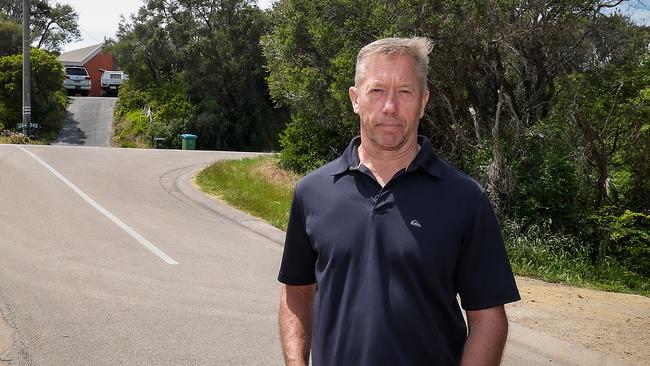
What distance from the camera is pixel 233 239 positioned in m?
10.8

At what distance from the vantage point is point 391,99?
255 cm

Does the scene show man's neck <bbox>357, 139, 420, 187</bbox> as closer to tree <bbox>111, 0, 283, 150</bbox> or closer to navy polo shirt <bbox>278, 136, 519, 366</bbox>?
navy polo shirt <bbox>278, 136, 519, 366</bbox>

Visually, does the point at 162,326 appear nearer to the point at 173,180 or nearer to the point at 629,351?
the point at 629,351

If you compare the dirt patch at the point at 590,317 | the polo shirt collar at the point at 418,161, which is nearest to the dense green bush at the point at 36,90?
the dirt patch at the point at 590,317

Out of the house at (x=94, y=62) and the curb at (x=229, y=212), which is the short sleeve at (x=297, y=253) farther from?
the house at (x=94, y=62)

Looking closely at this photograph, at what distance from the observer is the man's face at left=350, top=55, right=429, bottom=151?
2547 millimetres

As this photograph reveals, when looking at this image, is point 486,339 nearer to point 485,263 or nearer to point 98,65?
point 485,263

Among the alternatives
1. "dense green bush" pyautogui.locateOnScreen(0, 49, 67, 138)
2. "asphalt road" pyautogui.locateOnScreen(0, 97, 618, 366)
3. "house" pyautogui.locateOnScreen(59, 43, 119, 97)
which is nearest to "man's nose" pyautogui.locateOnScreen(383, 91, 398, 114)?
"asphalt road" pyautogui.locateOnScreen(0, 97, 618, 366)

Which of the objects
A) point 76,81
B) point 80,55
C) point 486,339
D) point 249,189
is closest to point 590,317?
point 486,339

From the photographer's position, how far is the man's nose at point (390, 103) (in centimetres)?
254

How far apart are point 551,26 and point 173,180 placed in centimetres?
934

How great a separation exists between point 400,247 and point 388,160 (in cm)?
37

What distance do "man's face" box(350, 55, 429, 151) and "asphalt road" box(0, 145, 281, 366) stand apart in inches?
149

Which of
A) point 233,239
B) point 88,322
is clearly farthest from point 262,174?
point 88,322
